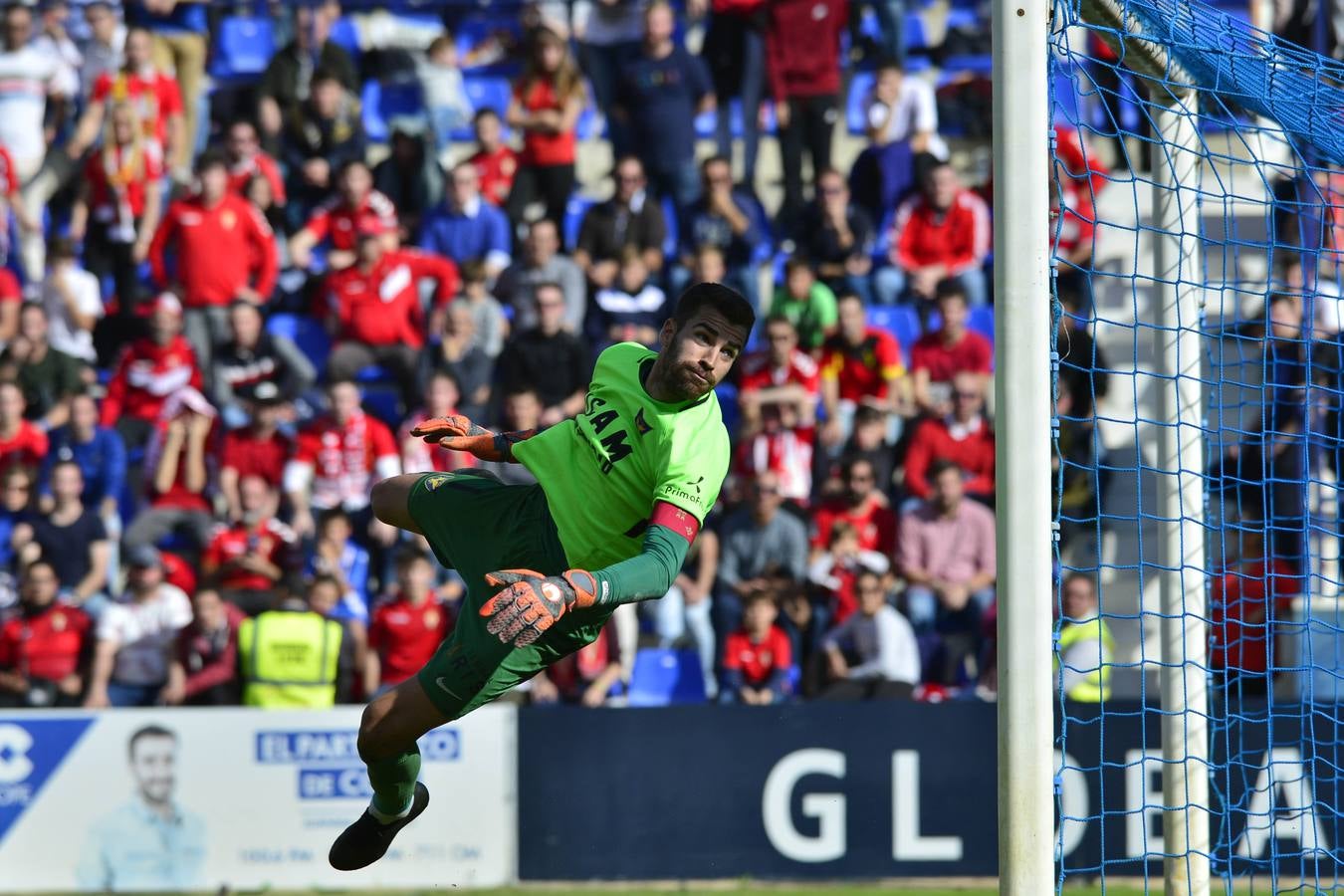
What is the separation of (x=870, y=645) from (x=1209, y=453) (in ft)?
11.5

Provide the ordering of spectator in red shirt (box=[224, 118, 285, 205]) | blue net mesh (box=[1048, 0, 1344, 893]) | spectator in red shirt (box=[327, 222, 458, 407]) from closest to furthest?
blue net mesh (box=[1048, 0, 1344, 893])
spectator in red shirt (box=[327, 222, 458, 407])
spectator in red shirt (box=[224, 118, 285, 205])

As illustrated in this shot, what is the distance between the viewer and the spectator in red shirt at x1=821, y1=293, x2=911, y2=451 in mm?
11953

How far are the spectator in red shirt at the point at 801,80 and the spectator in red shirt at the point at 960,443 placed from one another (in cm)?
235

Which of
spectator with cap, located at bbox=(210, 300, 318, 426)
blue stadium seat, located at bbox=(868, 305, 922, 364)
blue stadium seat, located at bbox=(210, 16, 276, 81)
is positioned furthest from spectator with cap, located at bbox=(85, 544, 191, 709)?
blue stadium seat, located at bbox=(868, 305, 922, 364)

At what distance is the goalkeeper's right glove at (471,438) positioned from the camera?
249 inches

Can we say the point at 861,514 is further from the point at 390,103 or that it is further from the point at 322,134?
the point at 390,103

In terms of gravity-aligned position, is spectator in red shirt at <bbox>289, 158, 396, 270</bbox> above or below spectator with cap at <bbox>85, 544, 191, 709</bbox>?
above

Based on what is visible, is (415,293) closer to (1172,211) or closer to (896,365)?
(896,365)

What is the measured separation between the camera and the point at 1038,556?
5.40 metres

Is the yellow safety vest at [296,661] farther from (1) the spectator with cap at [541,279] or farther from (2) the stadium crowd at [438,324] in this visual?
(1) the spectator with cap at [541,279]

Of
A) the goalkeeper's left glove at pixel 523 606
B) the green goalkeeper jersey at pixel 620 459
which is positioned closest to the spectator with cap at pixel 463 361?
the green goalkeeper jersey at pixel 620 459

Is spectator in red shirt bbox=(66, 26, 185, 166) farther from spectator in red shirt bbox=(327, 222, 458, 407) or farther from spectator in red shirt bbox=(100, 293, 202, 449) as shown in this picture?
spectator in red shirt bbox=(327, 222, 458, 407)

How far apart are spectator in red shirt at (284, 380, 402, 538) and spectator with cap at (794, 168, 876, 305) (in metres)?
3.33

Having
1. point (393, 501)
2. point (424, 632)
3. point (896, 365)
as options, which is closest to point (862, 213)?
point (896, 365)
